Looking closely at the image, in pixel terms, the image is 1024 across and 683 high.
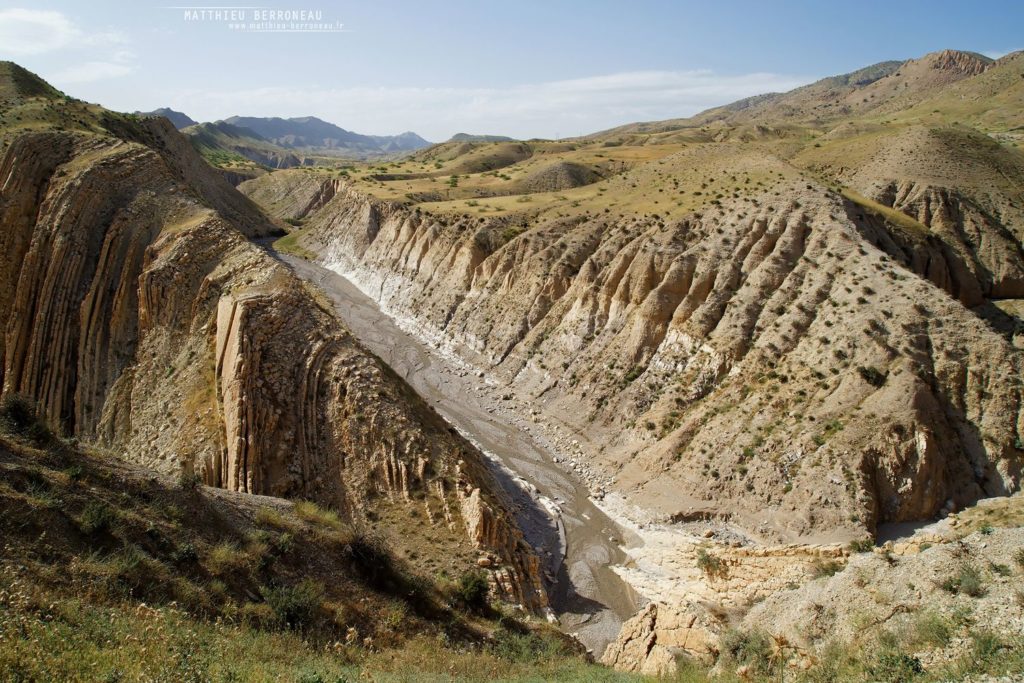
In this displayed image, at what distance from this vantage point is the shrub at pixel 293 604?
11828 millimetres

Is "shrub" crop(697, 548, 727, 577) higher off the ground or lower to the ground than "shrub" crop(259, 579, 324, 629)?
lower

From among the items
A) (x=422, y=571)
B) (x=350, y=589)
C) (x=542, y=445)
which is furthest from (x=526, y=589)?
(x=542, y=445)

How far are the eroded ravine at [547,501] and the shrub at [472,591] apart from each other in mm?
4909

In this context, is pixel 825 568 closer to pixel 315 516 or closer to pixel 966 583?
pixel 966 583

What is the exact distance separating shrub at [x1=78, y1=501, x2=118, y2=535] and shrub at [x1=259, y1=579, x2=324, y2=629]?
317 centimetres

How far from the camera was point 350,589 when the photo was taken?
1421 cm

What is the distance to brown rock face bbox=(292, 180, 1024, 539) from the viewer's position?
2219cm

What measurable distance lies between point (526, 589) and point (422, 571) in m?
4.02

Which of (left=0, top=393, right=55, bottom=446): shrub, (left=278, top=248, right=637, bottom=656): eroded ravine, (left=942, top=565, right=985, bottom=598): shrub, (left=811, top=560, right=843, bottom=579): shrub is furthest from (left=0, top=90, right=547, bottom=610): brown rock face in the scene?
(left=942, top=565, right=985, bottom=598): shrub

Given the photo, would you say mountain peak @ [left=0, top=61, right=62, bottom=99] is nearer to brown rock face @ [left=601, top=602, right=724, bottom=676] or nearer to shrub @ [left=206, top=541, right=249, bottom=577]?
shrub @ [left=206, top=541, right=249, bottom=577]

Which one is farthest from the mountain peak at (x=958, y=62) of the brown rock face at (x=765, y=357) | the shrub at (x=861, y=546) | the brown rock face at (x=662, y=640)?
the brown rock face at (x=662, y=640)

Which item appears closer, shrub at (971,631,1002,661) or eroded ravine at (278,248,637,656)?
shrub at (971,631,1002,661)

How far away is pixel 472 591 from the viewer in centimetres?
1623

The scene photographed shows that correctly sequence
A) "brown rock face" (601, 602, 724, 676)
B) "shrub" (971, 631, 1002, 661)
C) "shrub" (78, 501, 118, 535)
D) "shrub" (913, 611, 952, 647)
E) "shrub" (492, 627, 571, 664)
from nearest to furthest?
"shrub" (971, 631, 1002, 661), "shrub" (913, 611, 952, 647), "shrub" (78, 501, 118, 535), "brown rock face" (601, 602, 724, 676), "shrub" (492, 627, 571, 664)
